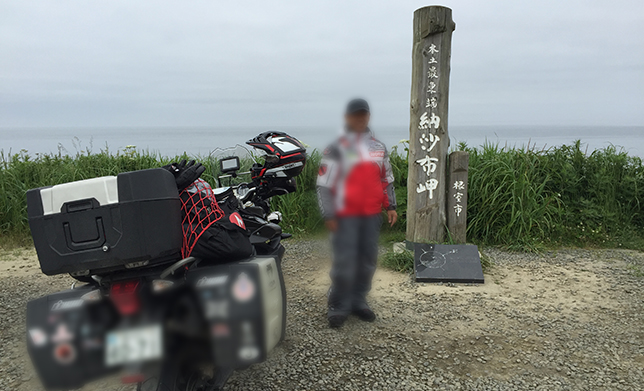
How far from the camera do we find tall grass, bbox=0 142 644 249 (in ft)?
18.6

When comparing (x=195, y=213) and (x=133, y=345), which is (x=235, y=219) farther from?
(x=133, y=345)

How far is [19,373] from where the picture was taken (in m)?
2.93

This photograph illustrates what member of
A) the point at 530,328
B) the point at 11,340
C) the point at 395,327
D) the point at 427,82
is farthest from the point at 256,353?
the point at 427,82

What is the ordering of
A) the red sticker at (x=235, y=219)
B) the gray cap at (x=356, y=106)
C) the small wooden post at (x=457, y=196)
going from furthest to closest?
1. the small wooden post at (x=457, y=196)
2. the gray cap at (x=356, y=106)
3. the red sticker at (x=235, y=219)

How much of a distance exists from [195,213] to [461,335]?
2081 mm

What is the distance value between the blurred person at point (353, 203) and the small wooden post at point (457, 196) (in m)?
1.81

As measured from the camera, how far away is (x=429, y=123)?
4.95 m

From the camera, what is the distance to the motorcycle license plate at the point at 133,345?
1.89 metres

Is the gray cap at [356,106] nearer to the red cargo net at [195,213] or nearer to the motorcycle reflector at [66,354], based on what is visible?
the red cargo net at [195,213]

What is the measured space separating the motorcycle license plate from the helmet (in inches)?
53.5

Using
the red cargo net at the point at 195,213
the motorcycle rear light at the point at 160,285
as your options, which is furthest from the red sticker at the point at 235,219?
the motorcycle rear light at the point at 160,285

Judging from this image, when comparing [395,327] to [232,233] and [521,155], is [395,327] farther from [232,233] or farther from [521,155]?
[521,155]

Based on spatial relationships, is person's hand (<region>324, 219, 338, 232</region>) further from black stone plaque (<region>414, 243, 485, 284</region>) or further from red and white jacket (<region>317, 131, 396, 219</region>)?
black stone plaque (<region>414, 243, 485, 284</region>)

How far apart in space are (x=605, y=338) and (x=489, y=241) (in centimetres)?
252
